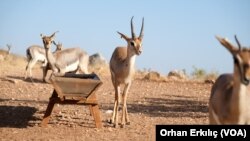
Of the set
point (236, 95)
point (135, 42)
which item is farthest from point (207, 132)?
point (135, 42)

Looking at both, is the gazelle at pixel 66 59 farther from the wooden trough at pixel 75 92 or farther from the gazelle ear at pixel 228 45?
the gazelle ear at pixel 228 45

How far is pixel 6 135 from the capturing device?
9234 mm

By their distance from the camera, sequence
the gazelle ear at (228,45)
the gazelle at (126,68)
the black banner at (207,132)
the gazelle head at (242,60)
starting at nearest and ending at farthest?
the gazelle head at (242,60) → the gazelle ear at (228,45) → the black banner at (207,132) → the gazelle at (126,68)

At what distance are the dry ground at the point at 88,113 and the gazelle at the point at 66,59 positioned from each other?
1.08m

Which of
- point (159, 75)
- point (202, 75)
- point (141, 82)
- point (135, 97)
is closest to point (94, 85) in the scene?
point (135, 97)

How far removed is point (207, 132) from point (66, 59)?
468 inches

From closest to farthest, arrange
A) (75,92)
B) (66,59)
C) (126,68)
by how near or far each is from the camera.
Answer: (75,92) < (126,68) < (66,59)

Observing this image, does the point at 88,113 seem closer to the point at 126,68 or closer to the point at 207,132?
the point at 126,68

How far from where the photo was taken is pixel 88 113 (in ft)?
40.4

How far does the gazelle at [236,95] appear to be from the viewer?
18.1ft

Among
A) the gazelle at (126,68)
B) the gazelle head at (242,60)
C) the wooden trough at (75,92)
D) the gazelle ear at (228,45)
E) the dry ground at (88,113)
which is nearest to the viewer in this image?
the gazelle head at (242,60)

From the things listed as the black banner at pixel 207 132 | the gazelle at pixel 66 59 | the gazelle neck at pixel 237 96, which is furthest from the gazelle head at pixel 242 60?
the gazelle at pixel 66 59

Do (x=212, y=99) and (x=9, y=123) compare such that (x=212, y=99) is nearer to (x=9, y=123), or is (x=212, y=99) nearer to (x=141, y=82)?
(x=9, y=123)

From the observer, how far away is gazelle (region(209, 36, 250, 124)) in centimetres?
553
